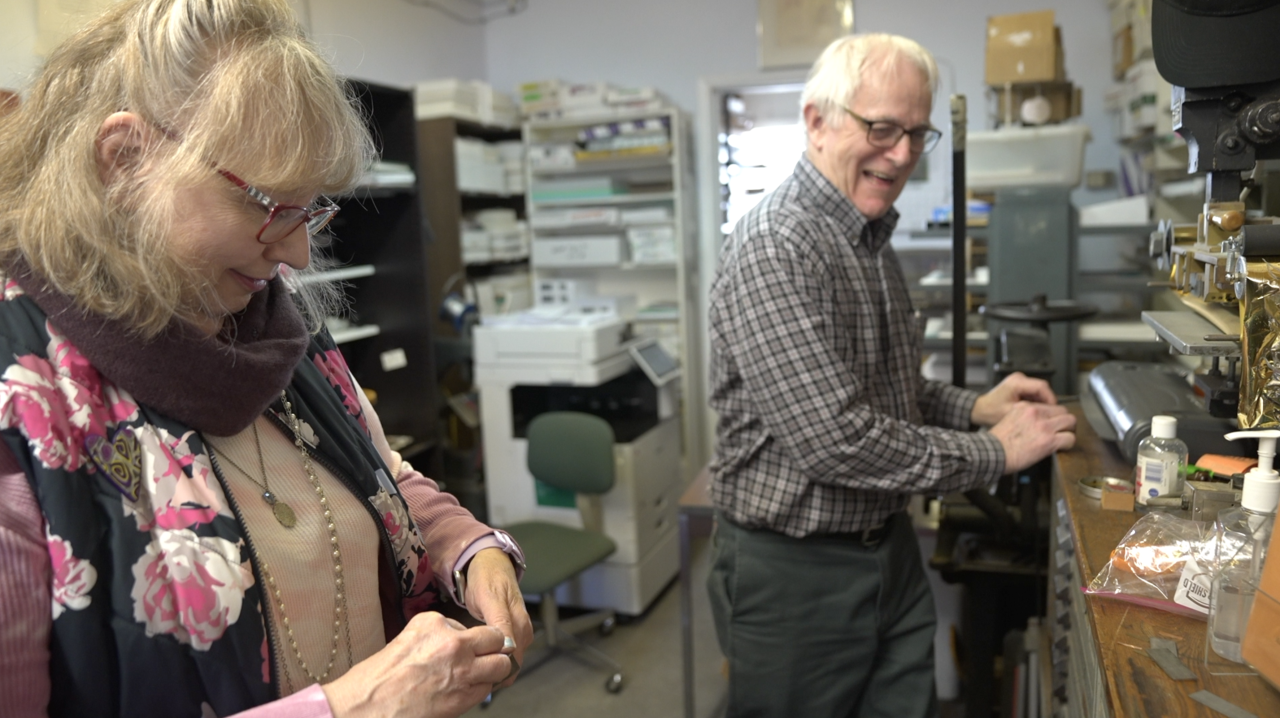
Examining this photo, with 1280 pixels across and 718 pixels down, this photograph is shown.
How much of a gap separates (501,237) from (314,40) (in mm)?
3630

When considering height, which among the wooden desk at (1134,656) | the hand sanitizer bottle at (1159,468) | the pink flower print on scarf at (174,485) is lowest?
the wooden desk at (1134,656)

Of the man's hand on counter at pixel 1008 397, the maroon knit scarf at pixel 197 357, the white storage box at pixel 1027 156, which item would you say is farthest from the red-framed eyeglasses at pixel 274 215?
the white storage box at pixel 1027 156

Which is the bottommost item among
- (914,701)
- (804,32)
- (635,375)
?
(914,701)

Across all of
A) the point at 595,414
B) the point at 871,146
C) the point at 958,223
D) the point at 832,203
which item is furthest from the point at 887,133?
the point at 595,414

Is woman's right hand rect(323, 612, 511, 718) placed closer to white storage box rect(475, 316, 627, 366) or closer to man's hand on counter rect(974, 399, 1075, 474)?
man's hand on counter rect(974, 399, 1075, 474)

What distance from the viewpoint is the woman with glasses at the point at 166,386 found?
2.31 feet

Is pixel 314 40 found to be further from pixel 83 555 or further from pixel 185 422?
pixel 83 555

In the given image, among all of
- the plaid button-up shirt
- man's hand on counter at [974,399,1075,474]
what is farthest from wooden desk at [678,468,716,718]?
man's hand on counter at [974,399,1075,474]

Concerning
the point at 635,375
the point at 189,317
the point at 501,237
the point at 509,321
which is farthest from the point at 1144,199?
the point at 189,317

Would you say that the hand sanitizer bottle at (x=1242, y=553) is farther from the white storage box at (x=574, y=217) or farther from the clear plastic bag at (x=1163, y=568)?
the white storage box at (x=574, y=217)

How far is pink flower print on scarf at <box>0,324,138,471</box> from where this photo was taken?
2.28 feet

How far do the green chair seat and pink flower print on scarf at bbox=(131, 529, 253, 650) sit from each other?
1.94m

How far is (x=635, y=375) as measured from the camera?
353 cm

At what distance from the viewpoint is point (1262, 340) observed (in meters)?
0.92
